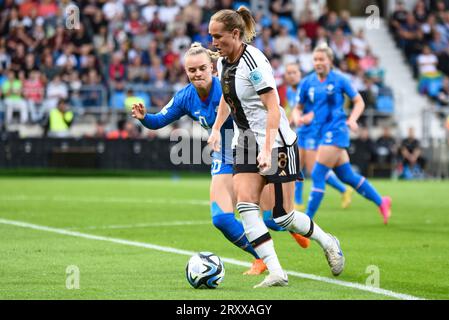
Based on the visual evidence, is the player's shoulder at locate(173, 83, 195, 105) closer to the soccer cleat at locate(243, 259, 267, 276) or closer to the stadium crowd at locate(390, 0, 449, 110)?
the soccer cleat at locate(243, 259, 267, 276)

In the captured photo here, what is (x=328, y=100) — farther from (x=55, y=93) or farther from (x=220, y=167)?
(x=55, y=93)

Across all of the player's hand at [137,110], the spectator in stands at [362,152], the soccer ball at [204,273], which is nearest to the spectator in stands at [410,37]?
the spectator in stands at [362,152]

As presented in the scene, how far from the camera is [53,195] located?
1814cm

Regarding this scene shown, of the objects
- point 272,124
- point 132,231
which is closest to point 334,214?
point 132,231

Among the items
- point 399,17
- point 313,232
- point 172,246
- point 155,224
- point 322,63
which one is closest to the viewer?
point 313,232

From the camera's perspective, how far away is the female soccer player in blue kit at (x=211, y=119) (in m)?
8.25

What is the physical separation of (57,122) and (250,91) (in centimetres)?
1863

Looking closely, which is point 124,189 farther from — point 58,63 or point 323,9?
point 323,9

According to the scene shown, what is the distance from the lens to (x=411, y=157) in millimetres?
26875

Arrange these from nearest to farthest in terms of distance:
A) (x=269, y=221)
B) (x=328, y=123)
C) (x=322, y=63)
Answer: (x=269, y=221) → (x=322, y=63) → (x=328, y=123)

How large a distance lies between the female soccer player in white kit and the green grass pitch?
499 mm

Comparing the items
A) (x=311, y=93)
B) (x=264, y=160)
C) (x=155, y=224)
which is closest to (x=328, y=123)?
(x=311, y=93)

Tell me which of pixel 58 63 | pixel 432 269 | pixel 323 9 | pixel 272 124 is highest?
pixel 323 9

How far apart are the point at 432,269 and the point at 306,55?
2046 cm
